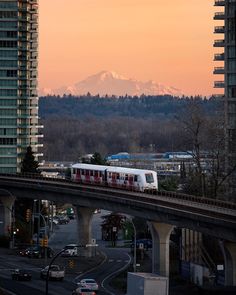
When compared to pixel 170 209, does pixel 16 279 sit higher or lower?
lower

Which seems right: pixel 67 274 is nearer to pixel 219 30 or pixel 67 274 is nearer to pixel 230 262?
pixel 230 262

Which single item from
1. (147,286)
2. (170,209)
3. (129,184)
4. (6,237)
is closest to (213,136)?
(129,184)

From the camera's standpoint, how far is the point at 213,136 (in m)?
163

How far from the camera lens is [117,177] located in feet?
496

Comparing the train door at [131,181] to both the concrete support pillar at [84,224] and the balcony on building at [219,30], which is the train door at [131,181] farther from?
the balcony on building at [219,30]

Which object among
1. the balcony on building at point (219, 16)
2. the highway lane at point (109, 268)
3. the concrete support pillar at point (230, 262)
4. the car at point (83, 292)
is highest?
the balcony on building at point (219, 16)

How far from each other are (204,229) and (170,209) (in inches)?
307

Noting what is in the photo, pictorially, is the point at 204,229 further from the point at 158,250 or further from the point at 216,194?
the point at 216,194

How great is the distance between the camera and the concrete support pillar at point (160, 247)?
12485 centimetres

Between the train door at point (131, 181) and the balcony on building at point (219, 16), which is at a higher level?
the balcony on building at point (219, 16)

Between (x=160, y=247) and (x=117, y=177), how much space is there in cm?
2712

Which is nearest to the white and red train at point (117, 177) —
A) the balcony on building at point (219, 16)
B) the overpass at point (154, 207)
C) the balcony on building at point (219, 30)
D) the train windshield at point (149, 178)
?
the train windshield at point (149, 178)

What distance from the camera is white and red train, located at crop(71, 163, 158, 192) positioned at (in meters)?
144

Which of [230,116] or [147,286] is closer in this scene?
[147,286]
